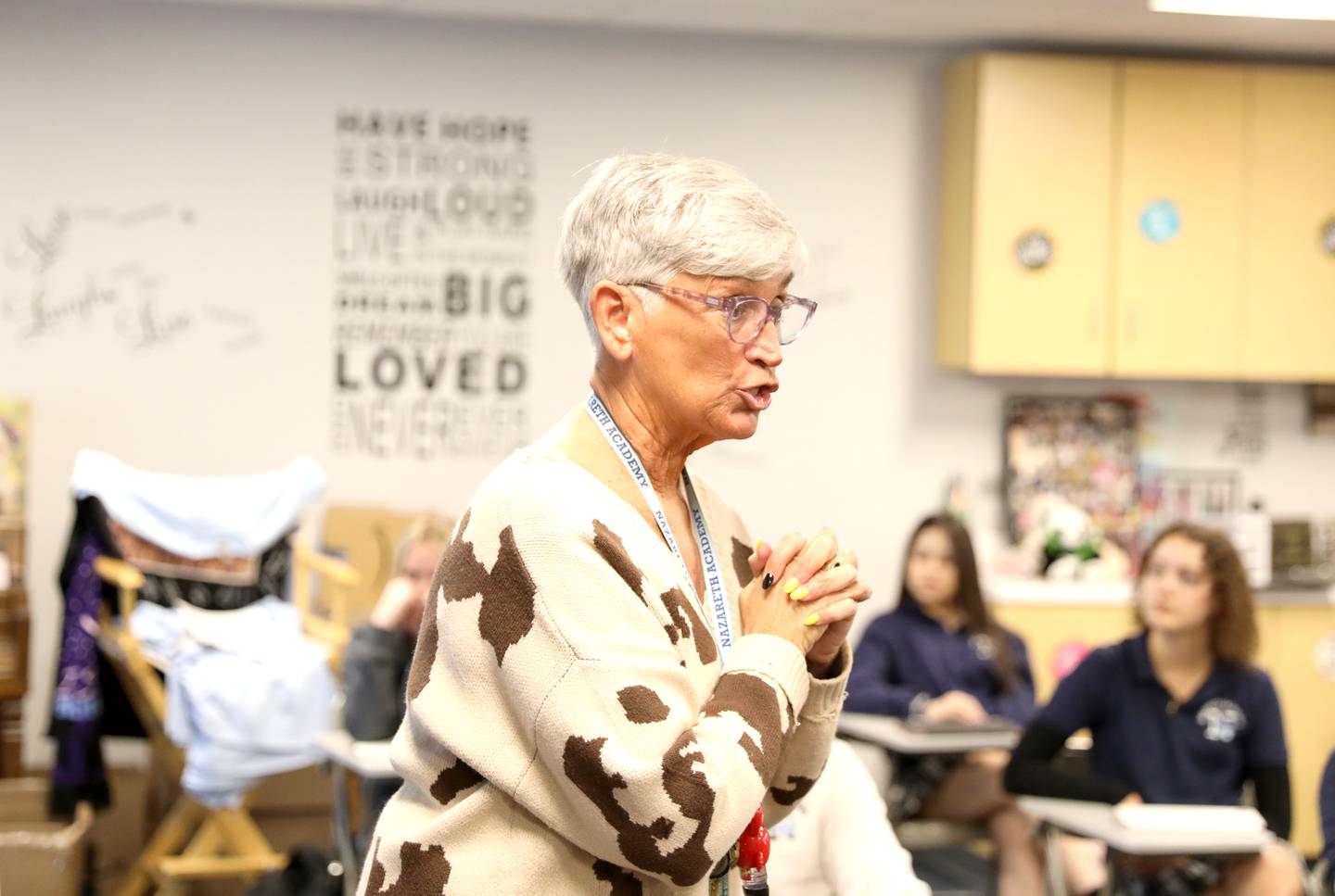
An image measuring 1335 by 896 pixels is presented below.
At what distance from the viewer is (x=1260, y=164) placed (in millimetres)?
5836

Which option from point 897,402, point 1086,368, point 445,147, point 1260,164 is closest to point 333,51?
point 445,147

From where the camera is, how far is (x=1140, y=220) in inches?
227

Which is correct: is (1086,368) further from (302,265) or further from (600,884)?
(600,884)

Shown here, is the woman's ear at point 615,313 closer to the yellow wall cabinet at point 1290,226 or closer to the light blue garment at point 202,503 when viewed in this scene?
the light blue garment at point 202,503

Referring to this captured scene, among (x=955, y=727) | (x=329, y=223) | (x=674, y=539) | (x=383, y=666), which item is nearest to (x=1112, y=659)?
(x=955, y=727)

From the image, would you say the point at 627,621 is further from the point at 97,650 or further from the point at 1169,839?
the point at 97,650

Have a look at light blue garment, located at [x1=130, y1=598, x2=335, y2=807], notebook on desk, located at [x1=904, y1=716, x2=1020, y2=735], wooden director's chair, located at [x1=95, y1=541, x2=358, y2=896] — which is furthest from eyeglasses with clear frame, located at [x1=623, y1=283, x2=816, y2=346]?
wooden director's chair, located at [x1=95, y1=541, x2=358, y2=896]

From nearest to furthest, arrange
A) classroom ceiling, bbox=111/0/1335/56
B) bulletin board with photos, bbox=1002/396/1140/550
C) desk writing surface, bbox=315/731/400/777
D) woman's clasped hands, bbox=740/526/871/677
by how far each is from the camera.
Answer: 1. woman's clasped hands, bbox=740/526/871/677
2. desk writing surface, bbox=315/731/400/777
3. classroom ceiling, bbox=111/0/1335/56
4. bulletin board with photos, bbox=1002/396/1140/550

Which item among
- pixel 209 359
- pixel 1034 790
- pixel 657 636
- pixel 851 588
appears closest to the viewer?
pixel 657 636

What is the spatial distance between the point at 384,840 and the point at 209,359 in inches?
172

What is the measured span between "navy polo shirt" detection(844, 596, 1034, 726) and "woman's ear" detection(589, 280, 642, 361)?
3329 mm

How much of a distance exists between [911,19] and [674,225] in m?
4.38

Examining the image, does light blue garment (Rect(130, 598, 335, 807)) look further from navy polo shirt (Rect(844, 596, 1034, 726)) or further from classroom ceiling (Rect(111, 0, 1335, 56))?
classroom ceiling (Rect(111, 0, 1335, 56))
